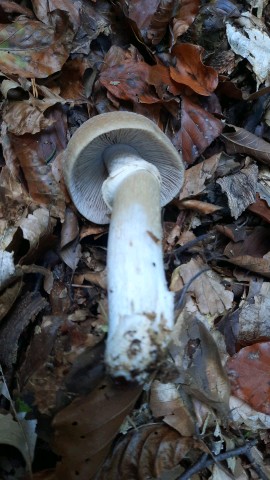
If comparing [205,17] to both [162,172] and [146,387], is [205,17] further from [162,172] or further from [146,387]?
[146,387]

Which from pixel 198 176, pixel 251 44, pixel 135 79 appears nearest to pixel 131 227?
pixel 198 176

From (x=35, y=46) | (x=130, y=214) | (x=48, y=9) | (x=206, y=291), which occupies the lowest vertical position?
(x=206, y=291)

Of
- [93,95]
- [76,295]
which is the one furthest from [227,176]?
[76,295]

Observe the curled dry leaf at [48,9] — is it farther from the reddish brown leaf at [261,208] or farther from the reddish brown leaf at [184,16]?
the reddish brown leaf at [261,208]

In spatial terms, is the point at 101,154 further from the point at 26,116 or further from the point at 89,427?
the point at 89,427

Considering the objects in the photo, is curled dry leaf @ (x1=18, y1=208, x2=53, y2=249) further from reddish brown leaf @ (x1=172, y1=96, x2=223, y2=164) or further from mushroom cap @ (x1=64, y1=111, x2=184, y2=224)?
reddish brown leaf @ (x1=172, y1=96, x2=223, y2=164)

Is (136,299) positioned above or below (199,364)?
above

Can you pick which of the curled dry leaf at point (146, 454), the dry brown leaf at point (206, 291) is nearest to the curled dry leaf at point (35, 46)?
the dry brown leaf at point (206, 291)
